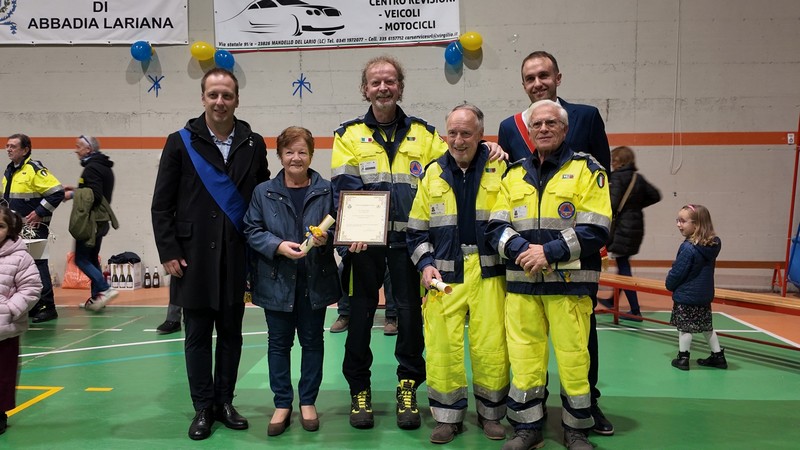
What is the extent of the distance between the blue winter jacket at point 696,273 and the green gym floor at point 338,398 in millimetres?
622

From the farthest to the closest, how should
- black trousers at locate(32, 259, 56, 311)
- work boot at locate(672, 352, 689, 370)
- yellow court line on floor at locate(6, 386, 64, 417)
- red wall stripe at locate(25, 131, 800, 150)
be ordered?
1. red wall stripe at locate(25, 131, 800, 150)
2. black trousers at locate(32, 259, 56, 311)
3. work boot at locate(672, 352, 689, 370)
4. yellow court line on floor at locate(6, 386, 64, 417)

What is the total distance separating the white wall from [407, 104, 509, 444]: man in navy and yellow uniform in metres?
6.37

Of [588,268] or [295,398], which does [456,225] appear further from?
[295,398]

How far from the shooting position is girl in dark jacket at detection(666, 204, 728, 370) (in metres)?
5.36

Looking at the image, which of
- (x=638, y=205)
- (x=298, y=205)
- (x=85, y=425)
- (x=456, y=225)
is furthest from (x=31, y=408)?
(x=638, y=205)

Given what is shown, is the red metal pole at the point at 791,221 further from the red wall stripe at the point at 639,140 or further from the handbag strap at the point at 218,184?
the handbag strap at the point at 218,184

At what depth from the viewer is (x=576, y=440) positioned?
138 inches

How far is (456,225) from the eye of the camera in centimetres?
364

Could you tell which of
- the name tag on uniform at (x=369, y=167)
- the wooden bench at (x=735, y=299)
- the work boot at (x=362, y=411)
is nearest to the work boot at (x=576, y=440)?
the work boot at (x=362, y=411)

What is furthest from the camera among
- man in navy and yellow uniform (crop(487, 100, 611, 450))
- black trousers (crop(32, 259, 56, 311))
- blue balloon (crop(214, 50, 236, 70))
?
blue balloon (crop(214, 50, 236, 70))

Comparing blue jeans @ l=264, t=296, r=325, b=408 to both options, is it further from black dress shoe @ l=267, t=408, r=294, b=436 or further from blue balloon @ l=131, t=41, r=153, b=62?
blue balloon @ l=131, t=41, r=153, b=62

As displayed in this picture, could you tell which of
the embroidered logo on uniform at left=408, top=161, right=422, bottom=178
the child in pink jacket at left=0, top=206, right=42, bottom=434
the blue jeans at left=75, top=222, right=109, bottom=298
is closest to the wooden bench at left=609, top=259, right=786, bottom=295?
the embroidered logo on uniform at left=408, top=161, right=422, bottom=178

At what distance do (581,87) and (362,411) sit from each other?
286 inches

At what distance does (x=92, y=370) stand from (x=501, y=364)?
3714 millimetres
